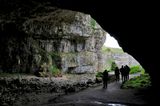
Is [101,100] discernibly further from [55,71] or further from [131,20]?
[55,71]

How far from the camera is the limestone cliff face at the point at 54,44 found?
52438 millimetres

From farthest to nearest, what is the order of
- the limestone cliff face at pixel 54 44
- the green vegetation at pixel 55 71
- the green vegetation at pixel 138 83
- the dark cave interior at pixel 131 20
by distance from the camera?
the green vegetation at pixel 55 71 < the limestone cliff face at pixel 54 44 < the green vegetation at pixel 138 83 < the dark cave interior at pixel 131 20

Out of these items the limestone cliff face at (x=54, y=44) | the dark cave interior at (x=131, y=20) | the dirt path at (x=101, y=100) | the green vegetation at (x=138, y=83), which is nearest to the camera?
the dark cave interior at (x=131, y=20)

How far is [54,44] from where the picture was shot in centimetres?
5862

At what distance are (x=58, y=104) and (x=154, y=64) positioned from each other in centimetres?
792

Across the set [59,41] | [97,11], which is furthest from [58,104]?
[59,41]

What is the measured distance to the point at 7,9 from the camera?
110 feet

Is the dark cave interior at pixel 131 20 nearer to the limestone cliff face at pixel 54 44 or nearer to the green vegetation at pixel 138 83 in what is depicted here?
the green vegetation at pixel 138 83

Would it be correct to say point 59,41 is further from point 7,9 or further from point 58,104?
point 58,104

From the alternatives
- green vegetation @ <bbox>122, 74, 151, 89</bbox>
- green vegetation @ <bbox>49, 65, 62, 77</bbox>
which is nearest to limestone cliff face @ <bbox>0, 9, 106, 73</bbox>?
green vegetation @ <bbox>49, 65, 62, 77</bbox>

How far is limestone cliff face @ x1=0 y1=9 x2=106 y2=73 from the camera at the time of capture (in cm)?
5244

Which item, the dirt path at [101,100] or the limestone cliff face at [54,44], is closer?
the dirt path at [101,100]

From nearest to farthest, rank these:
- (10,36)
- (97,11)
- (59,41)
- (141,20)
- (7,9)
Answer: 1. (141,20)
2. (97,11)
3. (7,9)
4. (10,36)
5. (59,41)

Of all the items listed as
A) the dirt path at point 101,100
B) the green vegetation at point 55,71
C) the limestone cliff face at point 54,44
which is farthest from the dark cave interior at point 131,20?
the green vegetation at point 55,71
